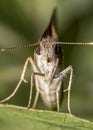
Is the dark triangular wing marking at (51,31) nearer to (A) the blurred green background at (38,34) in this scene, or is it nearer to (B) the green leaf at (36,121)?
(A) the blurred green background at (38,34)

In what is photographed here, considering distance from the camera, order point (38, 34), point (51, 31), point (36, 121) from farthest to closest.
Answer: point (38, 34) < point (51, 31) < point (36, 121)

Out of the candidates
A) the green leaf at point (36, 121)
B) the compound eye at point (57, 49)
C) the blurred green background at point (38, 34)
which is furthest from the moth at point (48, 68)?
the green leaf at point (36, 121)

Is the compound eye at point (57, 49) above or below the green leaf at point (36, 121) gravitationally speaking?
above

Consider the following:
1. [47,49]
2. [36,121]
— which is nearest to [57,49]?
[47,49]

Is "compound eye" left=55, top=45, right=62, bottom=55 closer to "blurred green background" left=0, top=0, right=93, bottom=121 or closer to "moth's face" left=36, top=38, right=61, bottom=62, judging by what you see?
"moth's face" left=36, top=38, right=61, bottom=62

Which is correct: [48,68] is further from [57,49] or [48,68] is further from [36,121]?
[36,121]

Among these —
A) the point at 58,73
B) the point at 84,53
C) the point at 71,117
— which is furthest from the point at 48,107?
the point at 71,117
